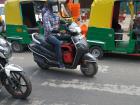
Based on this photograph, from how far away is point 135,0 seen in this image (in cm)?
891

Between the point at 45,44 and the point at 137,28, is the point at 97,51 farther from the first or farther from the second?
the point at 45,44

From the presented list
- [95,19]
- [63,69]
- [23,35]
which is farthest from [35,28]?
[63,69]

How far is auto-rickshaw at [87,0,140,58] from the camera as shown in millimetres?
9055

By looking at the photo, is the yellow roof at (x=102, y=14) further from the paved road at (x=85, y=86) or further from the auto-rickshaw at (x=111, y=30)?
the paved road at (x=85, y=86)

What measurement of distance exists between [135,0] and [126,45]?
121cm

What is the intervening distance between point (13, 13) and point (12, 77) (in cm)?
520

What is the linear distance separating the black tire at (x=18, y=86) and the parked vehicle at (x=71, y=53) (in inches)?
76.7

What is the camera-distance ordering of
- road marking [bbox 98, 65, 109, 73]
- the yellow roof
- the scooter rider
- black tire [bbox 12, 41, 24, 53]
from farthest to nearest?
black tire [bbox 12, 41, 24, 53]
the yellow roof
road marking [bbox 98, 65, 109, 73]
the scooter rider

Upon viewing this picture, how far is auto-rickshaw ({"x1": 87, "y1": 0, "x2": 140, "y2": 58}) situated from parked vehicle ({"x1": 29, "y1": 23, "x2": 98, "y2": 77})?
171cm

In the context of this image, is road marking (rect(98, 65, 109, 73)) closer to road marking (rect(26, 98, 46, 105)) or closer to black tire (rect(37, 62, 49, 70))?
black tire (rect(37, 62, 49, 70))

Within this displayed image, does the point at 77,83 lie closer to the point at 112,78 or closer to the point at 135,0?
the point at 112,78

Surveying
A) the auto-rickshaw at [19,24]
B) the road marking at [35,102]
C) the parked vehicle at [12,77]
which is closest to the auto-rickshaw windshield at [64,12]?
the auto-rickshaw at [19,24]

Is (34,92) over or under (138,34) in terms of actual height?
under

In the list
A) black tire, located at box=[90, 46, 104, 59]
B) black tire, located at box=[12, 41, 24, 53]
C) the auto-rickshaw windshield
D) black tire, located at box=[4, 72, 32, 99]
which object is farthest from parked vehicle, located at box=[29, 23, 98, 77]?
the auto-rickshaw windshield
